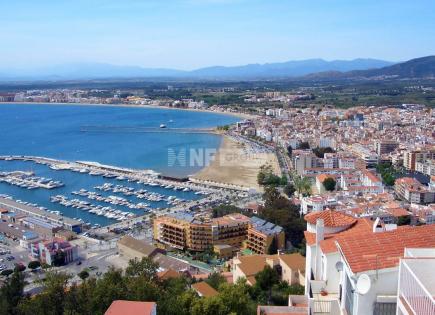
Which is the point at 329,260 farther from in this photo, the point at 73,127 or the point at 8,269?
the point at 73,127

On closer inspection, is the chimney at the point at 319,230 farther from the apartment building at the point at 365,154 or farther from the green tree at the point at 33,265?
the apartment building at the point at 365,154

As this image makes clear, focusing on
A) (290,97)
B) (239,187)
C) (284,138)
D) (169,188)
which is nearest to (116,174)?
(169,188)

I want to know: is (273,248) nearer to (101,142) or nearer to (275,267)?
(275,267)

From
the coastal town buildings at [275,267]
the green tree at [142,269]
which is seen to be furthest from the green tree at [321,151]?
the green tree at [142,269]

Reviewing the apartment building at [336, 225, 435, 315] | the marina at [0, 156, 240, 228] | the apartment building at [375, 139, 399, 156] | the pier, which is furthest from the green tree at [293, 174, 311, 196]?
the pier

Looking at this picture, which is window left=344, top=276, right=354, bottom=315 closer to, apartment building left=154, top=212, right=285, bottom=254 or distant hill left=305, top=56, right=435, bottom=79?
apartment building left=154, top=212, right=285, bottom=254
